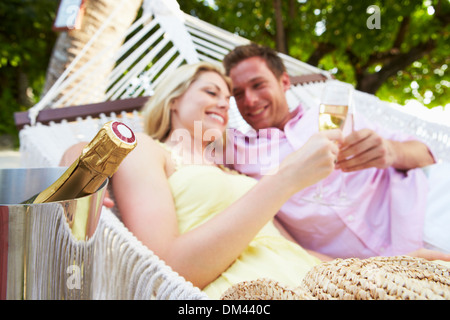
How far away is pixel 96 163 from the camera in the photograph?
11.5 inches

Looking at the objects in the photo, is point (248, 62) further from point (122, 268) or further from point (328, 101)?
point (122, 268)

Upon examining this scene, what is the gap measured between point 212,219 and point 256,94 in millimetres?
590

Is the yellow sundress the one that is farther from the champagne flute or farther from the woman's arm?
the champagne flute

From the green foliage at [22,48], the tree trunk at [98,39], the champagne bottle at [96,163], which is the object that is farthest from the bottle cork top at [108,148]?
the green foliage at [22,48]

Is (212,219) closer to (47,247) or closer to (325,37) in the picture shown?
(47,247)

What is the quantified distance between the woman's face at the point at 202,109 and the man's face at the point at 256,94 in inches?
5.1

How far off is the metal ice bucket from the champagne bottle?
0.6 inches

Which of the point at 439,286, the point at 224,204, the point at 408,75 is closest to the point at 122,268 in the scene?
the point at 224,204

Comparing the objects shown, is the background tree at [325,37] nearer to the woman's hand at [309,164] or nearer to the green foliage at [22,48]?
the green foliage at [22,48]

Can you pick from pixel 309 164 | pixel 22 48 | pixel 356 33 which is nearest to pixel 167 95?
pixel 309 164

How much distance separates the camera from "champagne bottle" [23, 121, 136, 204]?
27cm

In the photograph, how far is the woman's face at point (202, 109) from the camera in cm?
100
